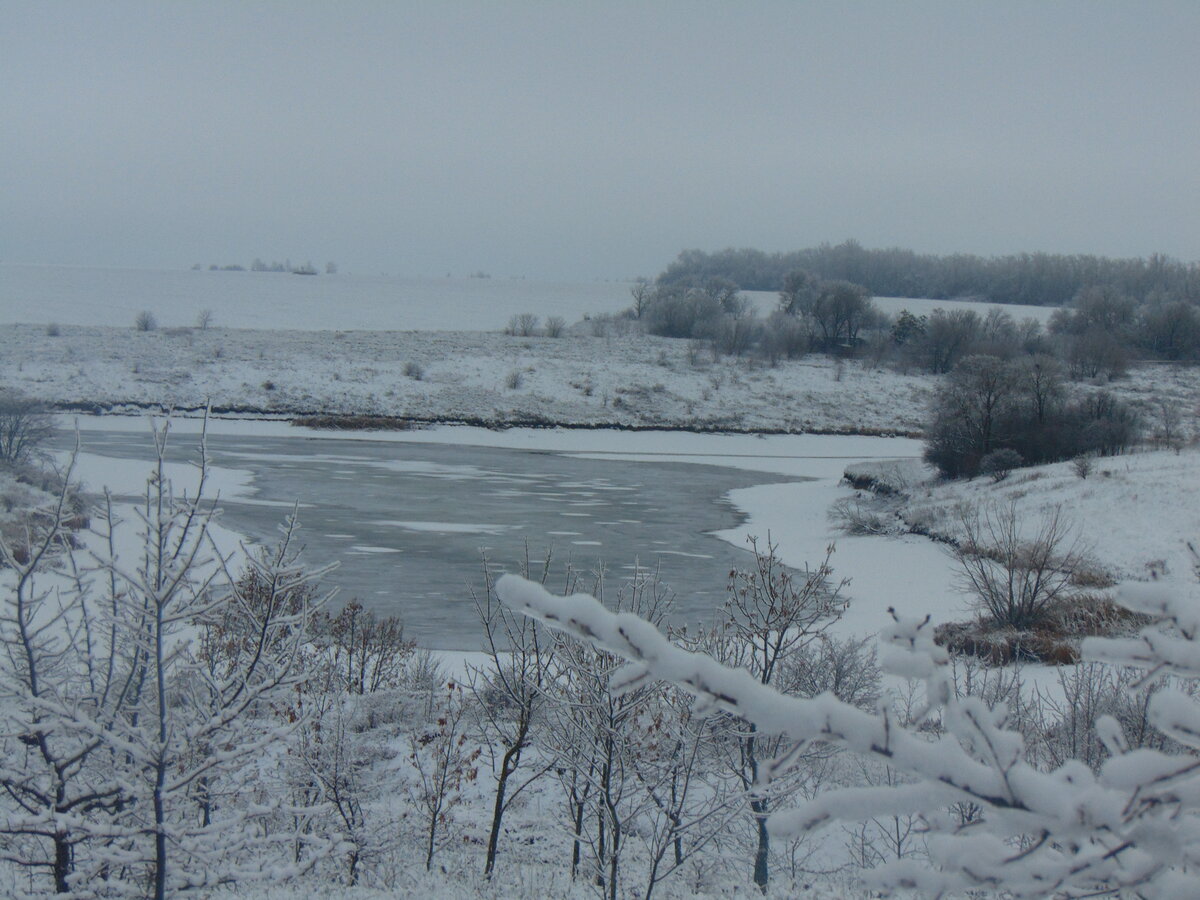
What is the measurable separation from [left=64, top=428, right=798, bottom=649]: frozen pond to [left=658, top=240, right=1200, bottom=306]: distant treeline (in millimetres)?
64272

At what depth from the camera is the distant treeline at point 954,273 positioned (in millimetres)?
95938

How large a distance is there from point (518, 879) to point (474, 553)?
12.9 meters

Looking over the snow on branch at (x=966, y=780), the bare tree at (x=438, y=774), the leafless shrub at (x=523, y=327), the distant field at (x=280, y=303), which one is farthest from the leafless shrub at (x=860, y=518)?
the distant field at (x=280, y=303)

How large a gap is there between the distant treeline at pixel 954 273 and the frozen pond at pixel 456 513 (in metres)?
64.3

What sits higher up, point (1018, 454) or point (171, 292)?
point (171, 292)

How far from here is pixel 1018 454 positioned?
1156 inches

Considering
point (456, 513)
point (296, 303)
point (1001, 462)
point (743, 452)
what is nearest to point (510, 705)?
point (456, 513)

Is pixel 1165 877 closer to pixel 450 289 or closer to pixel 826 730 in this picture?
pixel 826 730

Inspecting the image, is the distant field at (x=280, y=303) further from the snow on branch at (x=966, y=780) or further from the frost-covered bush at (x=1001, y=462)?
the snow on branch at (x=966, y=780)

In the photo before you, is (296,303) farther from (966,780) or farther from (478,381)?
(966,780)

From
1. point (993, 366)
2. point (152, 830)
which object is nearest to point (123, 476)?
point (152, 830)

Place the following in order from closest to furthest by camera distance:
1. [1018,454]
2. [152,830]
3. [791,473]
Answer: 1. [152,830]
2. [1018,454]
3. [791,473]

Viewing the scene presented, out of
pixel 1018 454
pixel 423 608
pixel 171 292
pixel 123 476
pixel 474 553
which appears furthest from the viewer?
pixel 171 292

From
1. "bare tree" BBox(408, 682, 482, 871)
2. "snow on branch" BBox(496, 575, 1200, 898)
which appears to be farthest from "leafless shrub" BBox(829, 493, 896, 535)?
"snow on branch" BBox(496, 575, 1200, 898)
